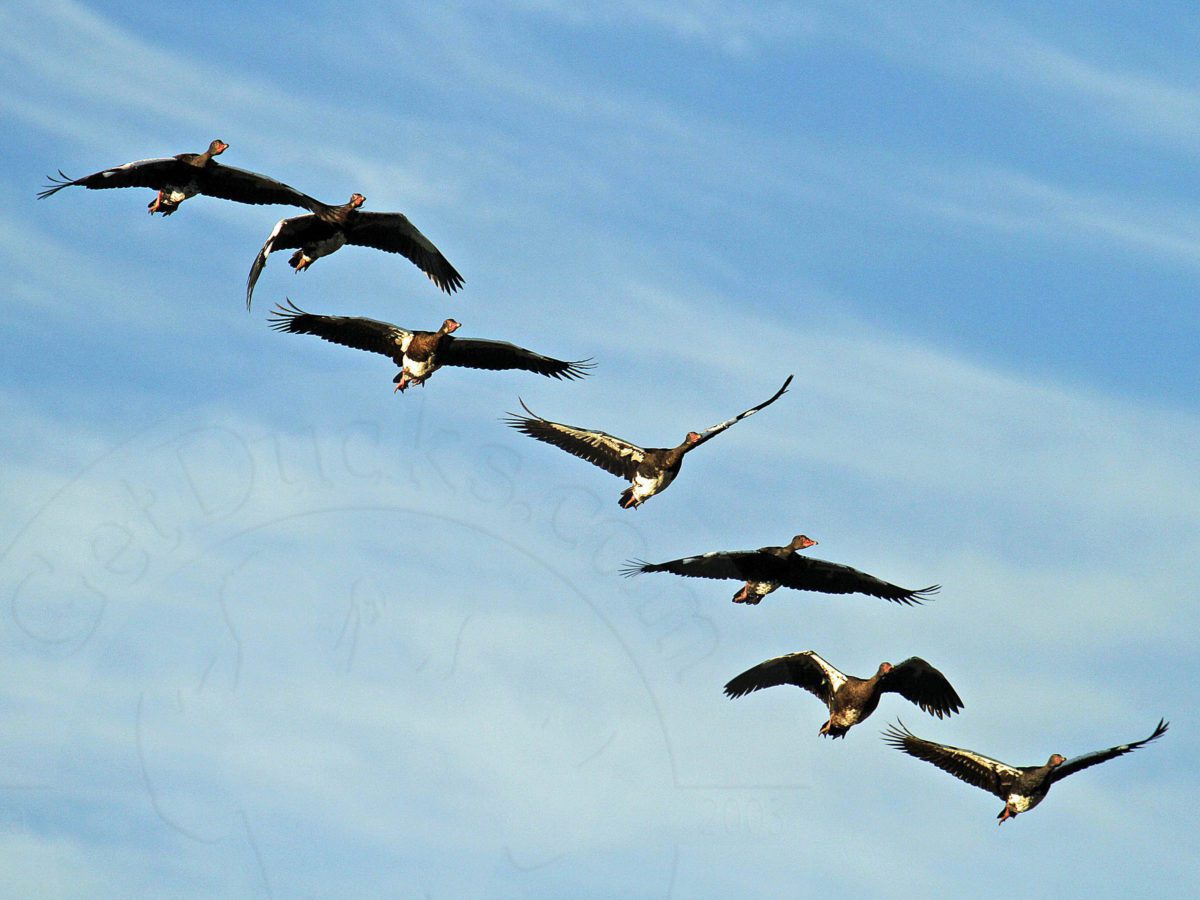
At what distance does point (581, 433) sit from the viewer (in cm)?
3077

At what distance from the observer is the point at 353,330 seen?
31.4 meters

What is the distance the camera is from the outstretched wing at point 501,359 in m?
31.5

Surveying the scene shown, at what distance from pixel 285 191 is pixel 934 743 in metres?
15.9

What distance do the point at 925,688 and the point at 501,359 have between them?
1005 cm

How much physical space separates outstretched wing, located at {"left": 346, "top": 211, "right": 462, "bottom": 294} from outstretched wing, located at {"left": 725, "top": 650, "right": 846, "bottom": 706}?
9.65 m

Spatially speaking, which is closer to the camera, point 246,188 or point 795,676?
point 795,676

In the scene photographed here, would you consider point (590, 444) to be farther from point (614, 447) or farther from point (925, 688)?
point (925, 688)

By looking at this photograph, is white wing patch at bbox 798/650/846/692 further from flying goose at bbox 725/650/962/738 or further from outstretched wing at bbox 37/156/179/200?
outstretched wing at bbox 37/156/179/200

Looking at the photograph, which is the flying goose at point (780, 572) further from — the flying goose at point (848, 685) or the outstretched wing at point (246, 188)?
the outstretched wing at point (246, 188)

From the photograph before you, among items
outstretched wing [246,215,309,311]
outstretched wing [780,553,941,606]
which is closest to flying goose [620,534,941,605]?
outstretched wing [780,553,941,606]

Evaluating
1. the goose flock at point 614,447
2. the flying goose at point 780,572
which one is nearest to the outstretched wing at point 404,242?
the goose flock at point 614,447

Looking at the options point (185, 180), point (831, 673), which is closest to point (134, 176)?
point (185, 180)

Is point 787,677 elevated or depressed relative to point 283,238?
depressed

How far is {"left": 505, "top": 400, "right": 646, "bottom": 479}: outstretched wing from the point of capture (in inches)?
1197
